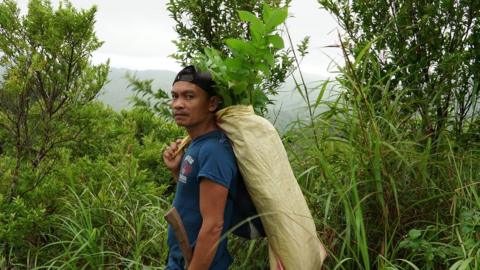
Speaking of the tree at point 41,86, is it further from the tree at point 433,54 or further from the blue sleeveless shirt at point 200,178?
the tree at point 433,54

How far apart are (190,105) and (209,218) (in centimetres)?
52

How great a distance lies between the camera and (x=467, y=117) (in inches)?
142

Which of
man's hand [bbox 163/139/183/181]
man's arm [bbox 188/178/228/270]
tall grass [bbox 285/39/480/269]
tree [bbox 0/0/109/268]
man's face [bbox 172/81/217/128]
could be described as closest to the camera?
man's arm [bbox 188/178/228/270]

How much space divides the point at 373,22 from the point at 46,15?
248 cm

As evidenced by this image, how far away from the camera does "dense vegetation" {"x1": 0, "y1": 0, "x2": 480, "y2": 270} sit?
2.65 m

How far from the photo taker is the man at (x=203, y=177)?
2008 mm

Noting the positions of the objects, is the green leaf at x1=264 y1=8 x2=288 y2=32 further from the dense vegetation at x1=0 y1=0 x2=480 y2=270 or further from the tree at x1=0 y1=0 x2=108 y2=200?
the tree at x1=0 y1=0 x2=108 y2=200

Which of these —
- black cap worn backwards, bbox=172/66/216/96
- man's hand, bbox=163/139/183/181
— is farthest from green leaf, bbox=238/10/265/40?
man's hand, bbox=163/139/183/181

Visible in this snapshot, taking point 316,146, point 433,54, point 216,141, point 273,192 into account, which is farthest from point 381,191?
point 433,54

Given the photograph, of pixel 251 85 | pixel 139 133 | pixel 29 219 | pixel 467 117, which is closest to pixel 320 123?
pixel 251 85

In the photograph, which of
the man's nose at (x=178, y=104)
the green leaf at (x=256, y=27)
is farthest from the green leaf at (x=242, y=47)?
the man's nose at (x=178, y=104)

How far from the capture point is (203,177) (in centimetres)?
202

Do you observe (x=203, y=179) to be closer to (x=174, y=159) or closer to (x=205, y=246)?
(x=205, y=246)

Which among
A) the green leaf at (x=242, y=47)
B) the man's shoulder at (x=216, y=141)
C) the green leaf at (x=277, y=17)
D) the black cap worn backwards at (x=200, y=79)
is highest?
the green leaf at (x=277, y=17)
